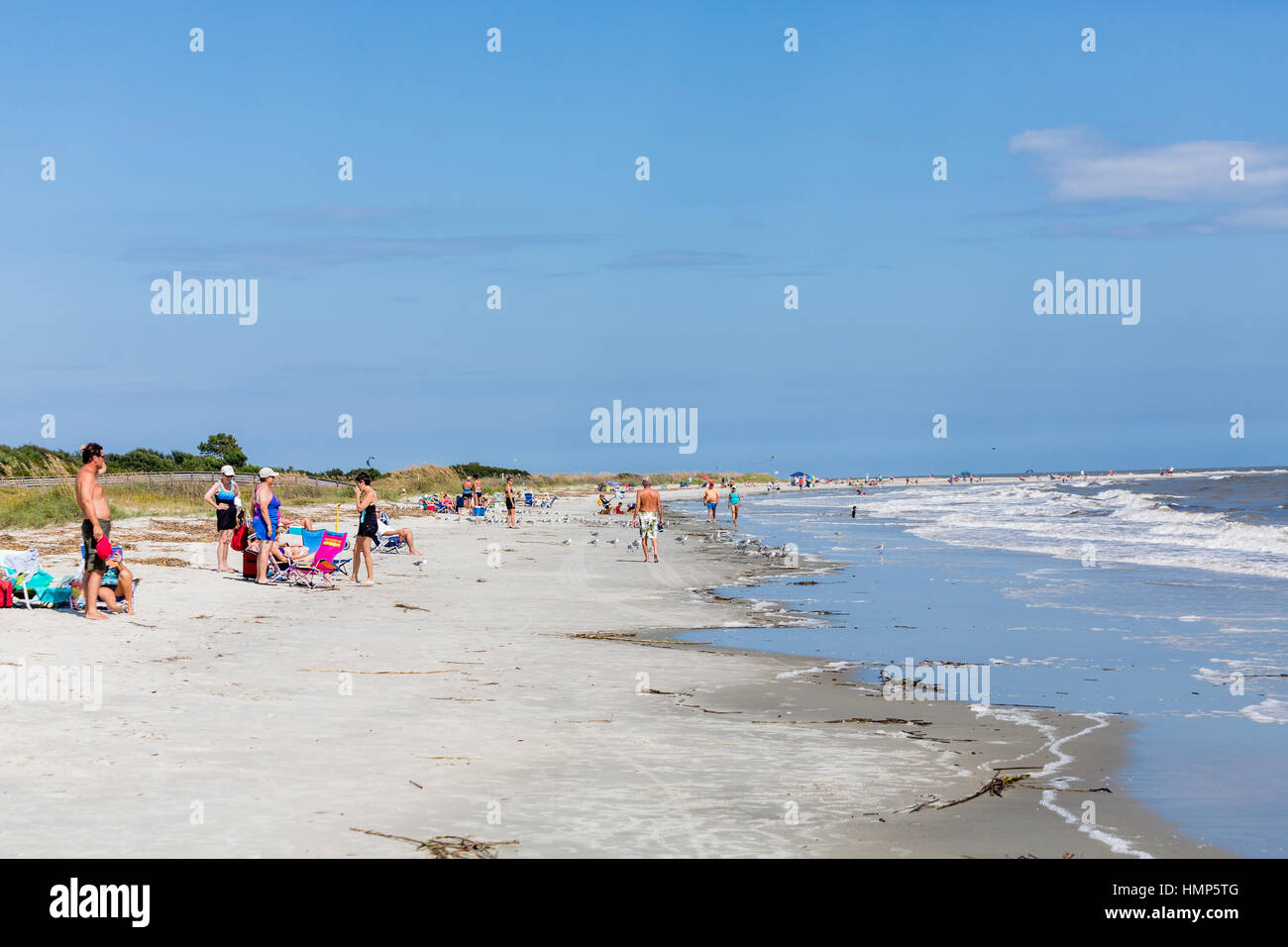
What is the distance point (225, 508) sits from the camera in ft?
56.2

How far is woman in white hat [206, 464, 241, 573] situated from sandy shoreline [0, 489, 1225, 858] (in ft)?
11.3

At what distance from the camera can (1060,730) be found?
333 inches

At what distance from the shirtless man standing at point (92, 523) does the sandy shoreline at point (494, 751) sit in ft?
1.17

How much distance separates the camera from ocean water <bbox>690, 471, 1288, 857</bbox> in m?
7.11

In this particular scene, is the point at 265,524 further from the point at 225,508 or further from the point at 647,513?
the point at 647,513

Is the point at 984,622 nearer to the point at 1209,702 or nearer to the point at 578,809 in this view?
the point at 1209,702

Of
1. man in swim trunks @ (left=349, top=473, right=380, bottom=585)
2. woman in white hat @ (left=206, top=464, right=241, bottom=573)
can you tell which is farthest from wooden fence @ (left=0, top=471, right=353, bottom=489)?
man in swim trunks @ (left=349, top=473, right=380, bottom=585)

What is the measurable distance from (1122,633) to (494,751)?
9136 mm

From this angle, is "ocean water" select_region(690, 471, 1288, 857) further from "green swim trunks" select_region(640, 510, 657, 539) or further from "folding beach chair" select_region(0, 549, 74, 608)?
"folding beach chair" select_region(0, 549, 74, 608)

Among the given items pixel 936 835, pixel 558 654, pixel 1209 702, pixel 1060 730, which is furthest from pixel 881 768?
pixel 558 654

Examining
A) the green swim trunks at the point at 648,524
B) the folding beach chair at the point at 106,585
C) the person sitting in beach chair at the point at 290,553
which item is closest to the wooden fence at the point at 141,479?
the green swim trunks at the point at 648,524
